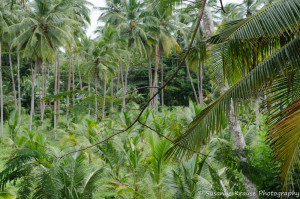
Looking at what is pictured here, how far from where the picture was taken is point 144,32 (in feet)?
73.0

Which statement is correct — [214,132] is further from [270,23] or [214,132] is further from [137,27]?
[137,27]

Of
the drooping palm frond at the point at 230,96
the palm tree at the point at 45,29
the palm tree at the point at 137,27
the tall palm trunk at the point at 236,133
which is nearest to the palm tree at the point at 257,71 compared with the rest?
the drooping palm frond at the point at 230,96

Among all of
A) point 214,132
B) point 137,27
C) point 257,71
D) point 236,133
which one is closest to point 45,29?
point 137,27

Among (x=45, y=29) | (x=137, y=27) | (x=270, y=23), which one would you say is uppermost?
(x=137, y=27)

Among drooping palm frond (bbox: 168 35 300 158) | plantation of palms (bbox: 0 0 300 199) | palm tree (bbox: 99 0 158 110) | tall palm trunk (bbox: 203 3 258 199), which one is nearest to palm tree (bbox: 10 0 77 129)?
palm tree (bbox: 99 0 158 110)

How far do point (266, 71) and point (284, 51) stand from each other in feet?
1.05

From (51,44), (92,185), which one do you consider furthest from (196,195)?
(51,44)

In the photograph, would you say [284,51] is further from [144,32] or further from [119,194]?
[144,32]

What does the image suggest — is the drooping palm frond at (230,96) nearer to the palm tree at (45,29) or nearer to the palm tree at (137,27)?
the palm tree at (45,29)

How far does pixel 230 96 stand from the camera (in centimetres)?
301

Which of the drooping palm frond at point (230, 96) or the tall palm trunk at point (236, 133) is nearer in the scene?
the drooping palm frond at point (230, 96)

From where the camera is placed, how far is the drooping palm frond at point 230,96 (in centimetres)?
287

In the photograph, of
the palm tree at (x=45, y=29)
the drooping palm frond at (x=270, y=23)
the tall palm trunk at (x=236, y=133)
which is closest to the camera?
the drooping palm frond at (x=270, y=23)

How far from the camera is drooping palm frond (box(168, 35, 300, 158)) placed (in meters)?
2.87
